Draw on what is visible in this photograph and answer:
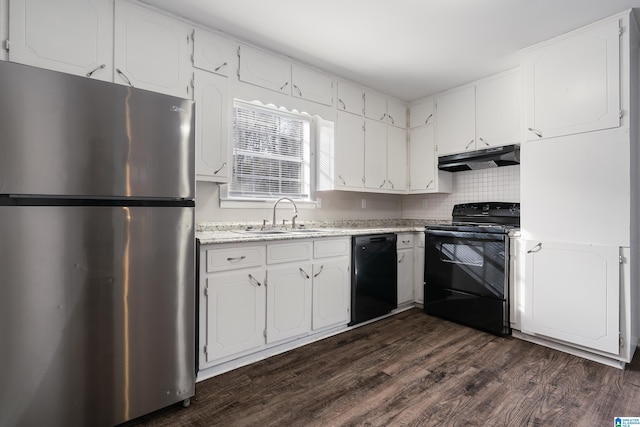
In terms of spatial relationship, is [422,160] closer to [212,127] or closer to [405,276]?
[405,276]

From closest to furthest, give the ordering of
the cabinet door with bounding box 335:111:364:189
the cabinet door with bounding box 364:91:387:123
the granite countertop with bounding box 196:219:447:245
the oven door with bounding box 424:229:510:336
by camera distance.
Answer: the granite countertop with bounding box 196:219:447:245 < the oven door with bounding box 424:229:510:336 < the cabinet door with bounding box 335:111:364:189 < the cabinet door with bounding box 364:91:387:123

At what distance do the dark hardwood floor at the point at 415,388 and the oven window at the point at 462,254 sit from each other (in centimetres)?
69

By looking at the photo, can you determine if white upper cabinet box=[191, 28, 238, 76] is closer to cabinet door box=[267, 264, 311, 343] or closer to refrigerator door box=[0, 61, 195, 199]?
refrigerator door box=[0, 61, 195, 199]

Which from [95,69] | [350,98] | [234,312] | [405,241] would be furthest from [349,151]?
[95,69]

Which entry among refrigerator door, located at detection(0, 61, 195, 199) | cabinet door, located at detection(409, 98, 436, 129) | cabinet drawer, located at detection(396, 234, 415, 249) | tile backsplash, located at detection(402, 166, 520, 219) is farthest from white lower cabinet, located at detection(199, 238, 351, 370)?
cabinet door, located at detection(409, 98, 436, 129)

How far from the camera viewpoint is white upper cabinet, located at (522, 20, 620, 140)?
7.43 ft

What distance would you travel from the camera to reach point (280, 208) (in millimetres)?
3168

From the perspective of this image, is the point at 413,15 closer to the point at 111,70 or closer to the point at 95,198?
the point at 111,70

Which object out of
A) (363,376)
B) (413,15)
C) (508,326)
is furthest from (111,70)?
(508,326)

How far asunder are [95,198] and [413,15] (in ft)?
7.46

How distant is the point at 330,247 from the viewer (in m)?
2.74

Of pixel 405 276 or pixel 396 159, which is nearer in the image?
pixel 405 276

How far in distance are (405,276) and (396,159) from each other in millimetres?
1392

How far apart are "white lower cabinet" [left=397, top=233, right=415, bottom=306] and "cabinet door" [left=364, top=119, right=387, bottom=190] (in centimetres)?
68
